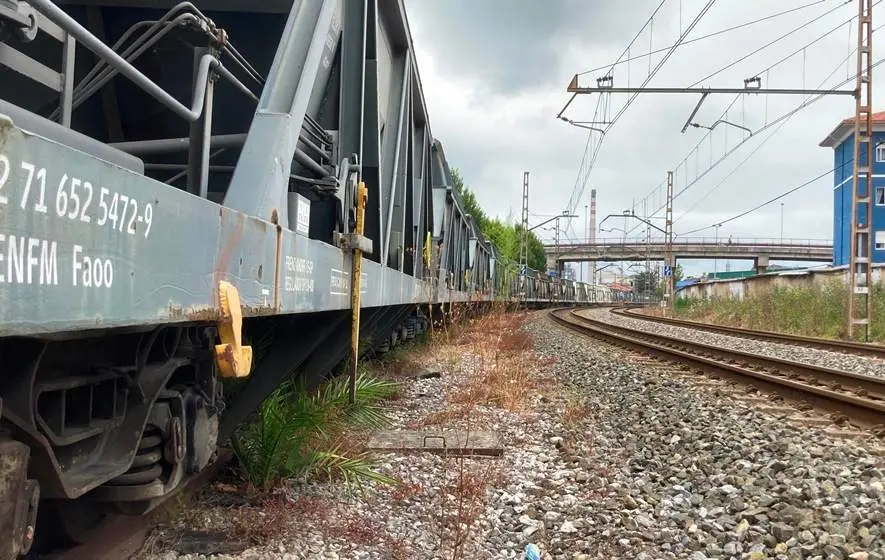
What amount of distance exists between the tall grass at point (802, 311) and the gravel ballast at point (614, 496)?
15572 mm

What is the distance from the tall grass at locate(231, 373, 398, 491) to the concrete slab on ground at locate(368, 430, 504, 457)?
0.35 metres

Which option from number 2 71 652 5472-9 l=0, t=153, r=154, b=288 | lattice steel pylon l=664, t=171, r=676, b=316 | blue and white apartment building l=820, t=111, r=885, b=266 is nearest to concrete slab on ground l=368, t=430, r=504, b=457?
number 2 71 652 5472-9 l=0, t=153, r=154, b=288

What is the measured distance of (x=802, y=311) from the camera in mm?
23094

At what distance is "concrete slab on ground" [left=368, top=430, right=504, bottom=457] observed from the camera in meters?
5.34

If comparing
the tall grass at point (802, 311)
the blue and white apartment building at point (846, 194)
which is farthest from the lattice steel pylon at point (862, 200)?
the blue and white apartment building at point (846, 194)

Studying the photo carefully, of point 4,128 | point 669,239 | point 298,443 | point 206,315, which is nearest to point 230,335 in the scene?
point 206,315

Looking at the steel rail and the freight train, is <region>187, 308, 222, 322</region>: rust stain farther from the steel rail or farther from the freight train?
the steel rail

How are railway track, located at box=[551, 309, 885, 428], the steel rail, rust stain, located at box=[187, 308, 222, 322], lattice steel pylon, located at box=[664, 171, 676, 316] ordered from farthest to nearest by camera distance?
lattice steel pylon, located at box=[664, 171, 676, 316] → railway track, located at box=[551, 309, 885, 428] → the steel rail → rust stain, located at box=[187, 308, 222, 322]

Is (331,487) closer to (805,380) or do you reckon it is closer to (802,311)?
(805,380)

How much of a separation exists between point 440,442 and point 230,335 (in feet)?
11.8

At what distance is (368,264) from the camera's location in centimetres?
455

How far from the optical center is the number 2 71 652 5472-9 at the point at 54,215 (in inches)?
47.5

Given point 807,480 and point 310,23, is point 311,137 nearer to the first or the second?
point 310,23

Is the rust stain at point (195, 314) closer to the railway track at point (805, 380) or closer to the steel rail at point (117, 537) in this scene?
the steel rail at point (117, 537)
